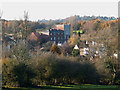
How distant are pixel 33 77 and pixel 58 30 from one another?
27195 mm

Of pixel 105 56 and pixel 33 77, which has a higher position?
pixel 105 56

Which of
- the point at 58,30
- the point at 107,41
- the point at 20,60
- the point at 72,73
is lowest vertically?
the point at 72,73

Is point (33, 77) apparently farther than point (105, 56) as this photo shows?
No

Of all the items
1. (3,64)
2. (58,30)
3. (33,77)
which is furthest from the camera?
(58,30)

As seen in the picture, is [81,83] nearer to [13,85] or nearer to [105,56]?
[105,56]

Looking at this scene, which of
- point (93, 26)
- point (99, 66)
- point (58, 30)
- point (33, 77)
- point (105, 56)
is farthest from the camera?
point (93, 26)

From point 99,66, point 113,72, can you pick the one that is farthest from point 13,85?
point 113,72

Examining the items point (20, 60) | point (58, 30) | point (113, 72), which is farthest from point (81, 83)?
point (58, 30)

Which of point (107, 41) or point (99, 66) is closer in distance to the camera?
point (99, 66)

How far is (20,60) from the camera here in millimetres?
12195

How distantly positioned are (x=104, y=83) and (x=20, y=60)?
25.6ft

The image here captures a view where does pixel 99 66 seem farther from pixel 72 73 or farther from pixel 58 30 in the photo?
pixel 58 30

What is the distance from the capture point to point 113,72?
656 inches

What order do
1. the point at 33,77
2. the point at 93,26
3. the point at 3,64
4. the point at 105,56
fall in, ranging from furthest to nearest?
the point at 93,26
the point at 105,56
the point at 33,77
the point at 3,64
